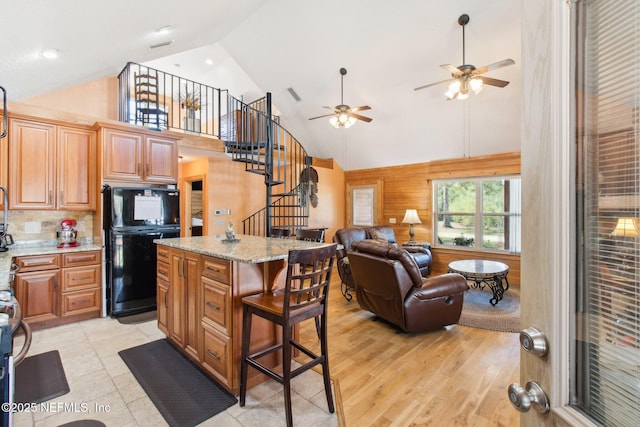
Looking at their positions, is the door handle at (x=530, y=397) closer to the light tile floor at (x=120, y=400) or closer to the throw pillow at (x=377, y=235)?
the light tile floor at (x=120, y=400)

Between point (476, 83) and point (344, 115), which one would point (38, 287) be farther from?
point (476, 83)

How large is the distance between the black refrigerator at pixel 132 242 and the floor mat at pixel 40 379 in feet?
3.40

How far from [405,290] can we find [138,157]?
147 inches

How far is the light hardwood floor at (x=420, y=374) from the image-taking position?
1.98 metres

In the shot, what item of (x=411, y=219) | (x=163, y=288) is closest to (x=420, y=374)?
(x=163, y=288)

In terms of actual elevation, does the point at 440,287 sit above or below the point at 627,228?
below

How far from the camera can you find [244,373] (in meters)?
2.01

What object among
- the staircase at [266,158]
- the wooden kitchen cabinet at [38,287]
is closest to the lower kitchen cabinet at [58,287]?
the wooden kitchen cabinet at [38,287]

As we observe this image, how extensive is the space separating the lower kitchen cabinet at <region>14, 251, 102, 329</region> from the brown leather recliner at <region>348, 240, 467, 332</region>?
319cm

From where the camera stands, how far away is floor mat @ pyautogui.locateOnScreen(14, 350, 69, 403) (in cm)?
214

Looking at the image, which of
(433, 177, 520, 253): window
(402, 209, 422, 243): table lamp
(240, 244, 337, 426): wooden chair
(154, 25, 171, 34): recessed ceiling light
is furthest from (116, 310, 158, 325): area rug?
(433, 177, 520, 253): window

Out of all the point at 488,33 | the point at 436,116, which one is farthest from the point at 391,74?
the point at 488,33

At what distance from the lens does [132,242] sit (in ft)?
12.4

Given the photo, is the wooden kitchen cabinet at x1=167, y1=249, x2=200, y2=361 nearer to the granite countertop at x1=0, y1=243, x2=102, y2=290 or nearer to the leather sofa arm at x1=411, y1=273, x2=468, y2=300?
the granite countertop at x1=0, y1=243, x2=102, y2=290
